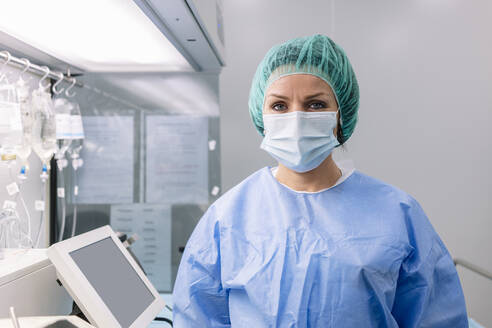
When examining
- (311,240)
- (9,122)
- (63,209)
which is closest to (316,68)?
(311,240)

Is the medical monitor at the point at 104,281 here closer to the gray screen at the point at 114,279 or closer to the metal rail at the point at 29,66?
the gray screen at the point at 114,279

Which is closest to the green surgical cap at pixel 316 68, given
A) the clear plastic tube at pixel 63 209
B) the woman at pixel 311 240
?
the woman at pixel 311 240

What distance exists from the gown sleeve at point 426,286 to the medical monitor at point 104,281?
2.23 feet

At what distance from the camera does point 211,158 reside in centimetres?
188

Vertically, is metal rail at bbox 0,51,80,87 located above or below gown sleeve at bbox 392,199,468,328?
above

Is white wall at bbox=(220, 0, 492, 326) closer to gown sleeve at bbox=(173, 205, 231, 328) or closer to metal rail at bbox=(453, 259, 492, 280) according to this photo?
metal rail at bbox=(453, 259, 492, 280)

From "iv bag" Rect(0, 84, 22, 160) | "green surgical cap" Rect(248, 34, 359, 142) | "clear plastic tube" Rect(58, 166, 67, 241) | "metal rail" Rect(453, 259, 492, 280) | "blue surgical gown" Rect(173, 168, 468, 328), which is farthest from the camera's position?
"clear plastic tube" Rect(58, 166, 67, 241)

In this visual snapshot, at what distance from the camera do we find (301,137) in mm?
897

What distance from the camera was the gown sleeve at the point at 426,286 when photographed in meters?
0.83

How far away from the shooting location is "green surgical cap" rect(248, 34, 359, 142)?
0.91m

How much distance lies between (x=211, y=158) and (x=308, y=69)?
41.5 inches

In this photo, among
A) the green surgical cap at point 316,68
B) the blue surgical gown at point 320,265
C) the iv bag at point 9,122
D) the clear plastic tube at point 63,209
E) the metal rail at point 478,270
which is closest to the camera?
the blue surgical gown at point 320,265

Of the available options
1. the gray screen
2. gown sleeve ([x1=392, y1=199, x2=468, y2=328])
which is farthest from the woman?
the gray screen

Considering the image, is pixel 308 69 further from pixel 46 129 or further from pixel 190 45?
pixel 46 129
